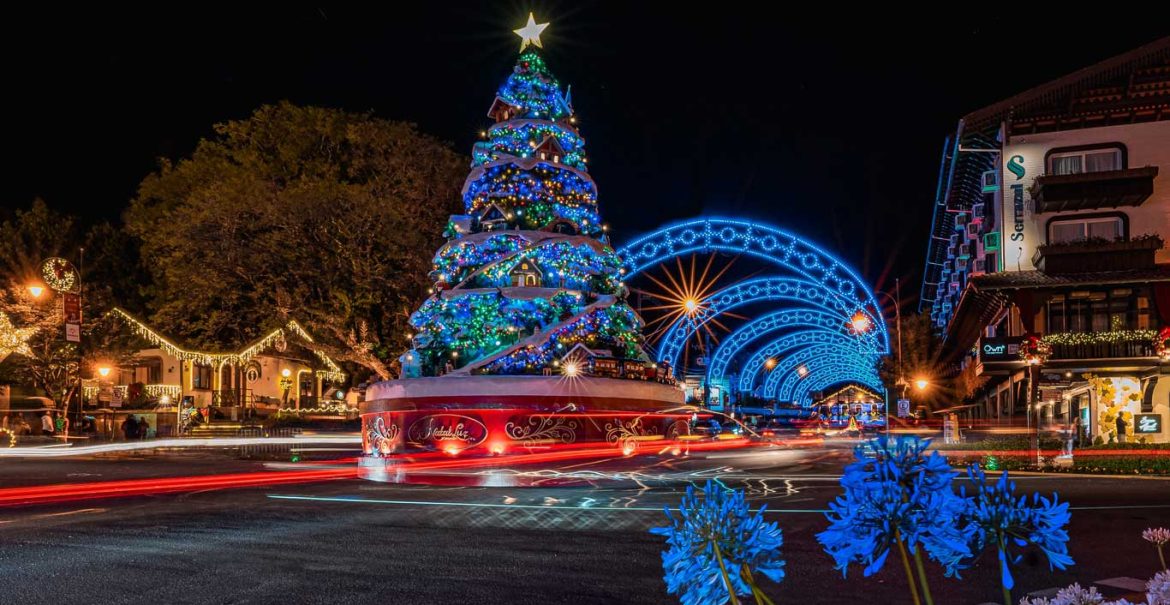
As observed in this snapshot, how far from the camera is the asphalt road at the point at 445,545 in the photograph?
7.75 m

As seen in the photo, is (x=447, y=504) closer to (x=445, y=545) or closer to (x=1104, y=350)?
(x=445, y=545)

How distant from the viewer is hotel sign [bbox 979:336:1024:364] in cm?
3334

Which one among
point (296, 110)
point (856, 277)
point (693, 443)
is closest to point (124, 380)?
point (296, 110)

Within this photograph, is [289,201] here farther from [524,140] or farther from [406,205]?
[524,140]

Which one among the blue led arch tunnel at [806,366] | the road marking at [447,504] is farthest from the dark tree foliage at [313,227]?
the blue led arch tunnel at [806,366]

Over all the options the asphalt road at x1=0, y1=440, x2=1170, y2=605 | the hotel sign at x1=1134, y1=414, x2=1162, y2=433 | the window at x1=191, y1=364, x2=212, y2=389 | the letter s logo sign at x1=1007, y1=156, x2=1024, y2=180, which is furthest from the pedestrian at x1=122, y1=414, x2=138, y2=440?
the hotel sign at x1=1134, y1=414, x2=1162, y2=433

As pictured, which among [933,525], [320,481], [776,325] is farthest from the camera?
[776,325]

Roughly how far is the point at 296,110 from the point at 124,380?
2396 cm

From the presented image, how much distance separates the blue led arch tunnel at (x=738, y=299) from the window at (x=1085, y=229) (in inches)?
814

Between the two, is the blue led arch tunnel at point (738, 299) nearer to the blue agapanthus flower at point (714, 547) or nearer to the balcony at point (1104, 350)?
the balcony at point (1104, 350)

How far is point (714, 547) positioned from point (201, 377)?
55.9 meters

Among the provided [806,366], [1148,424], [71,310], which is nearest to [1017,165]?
[1148,424]

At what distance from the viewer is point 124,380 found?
5441 centimetres

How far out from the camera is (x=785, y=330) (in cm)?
7925
